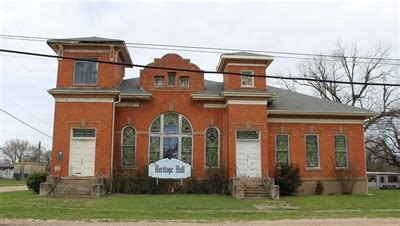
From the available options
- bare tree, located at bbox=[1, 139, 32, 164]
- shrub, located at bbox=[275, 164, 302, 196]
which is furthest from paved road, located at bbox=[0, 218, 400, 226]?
bare tree, located at bbox=[1, 139, 32, 164]

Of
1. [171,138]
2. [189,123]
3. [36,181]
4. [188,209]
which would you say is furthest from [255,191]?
[36,181]

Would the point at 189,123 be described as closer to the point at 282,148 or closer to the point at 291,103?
the point at 282,148

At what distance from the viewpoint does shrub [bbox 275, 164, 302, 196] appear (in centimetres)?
2661

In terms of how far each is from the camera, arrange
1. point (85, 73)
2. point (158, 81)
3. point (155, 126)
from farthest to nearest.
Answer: point (158, 81), point (155, 126), point (85, 73)

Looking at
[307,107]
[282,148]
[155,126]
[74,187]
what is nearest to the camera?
[74,187]

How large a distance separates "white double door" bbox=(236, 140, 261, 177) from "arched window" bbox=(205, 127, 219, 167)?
1.57 metres

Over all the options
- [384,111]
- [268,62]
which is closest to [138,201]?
[268,62]

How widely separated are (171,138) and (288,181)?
7471 mm

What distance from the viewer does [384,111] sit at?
4612cm

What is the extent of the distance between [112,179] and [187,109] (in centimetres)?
620

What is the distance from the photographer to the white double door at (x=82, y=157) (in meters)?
25.8

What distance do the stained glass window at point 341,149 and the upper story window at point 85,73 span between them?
15.7 metres

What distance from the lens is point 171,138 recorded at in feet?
90.9

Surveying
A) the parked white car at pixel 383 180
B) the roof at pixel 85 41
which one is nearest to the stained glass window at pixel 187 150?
the roof at pixel 85 41
